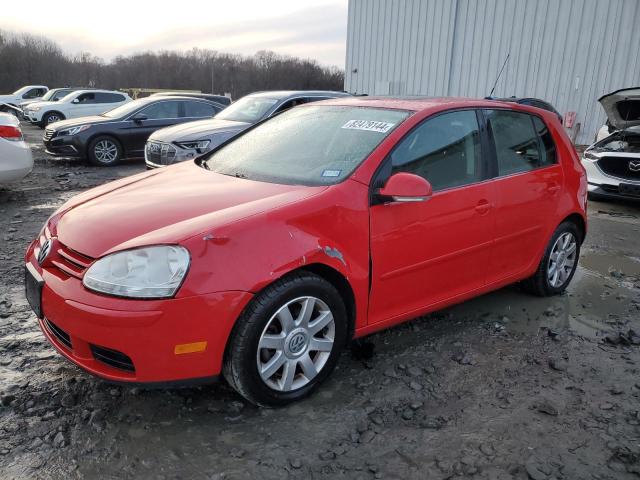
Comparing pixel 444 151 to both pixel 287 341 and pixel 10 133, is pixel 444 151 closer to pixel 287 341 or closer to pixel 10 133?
pixel 287 341

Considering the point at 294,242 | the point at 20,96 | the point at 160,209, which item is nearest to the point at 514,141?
the point at 294,242

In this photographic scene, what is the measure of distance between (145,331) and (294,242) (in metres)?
0.76

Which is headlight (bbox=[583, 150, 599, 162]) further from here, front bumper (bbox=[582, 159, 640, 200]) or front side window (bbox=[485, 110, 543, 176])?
front side window (bbox=[485, 110, 543, 176])

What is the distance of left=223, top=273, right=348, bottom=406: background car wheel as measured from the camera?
93.0 inches

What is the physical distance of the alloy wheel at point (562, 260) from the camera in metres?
4.11

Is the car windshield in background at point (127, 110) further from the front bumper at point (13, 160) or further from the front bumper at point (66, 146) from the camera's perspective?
the front bumper at point (13, 160)

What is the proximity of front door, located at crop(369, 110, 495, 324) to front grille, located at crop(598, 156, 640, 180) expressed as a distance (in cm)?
545

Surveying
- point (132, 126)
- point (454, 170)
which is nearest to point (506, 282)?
point (454, 170)

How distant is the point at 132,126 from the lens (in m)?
10.8

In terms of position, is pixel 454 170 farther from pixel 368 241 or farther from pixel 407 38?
pixel 407 38

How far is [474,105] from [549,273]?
154 centimetres

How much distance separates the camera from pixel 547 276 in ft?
13.4

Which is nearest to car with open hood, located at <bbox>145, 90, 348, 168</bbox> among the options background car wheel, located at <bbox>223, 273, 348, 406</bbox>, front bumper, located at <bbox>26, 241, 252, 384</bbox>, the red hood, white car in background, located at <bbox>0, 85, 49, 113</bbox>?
the red hood

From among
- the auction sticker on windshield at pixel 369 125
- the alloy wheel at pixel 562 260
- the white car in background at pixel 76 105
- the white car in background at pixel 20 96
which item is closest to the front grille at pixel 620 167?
the alloy wheel at pixel 562 260
